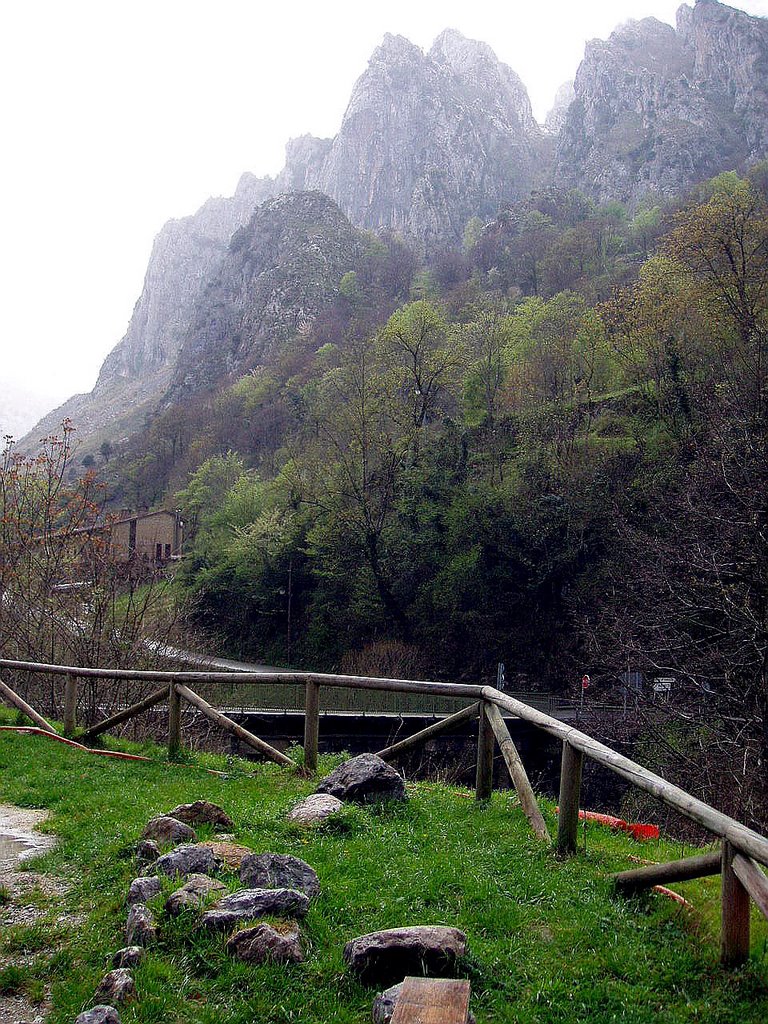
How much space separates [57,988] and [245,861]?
1.11 meters

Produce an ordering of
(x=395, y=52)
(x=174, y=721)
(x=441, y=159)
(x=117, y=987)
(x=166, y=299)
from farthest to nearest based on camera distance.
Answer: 1. (x=166, y=299)
2. (x=395, y=52)
3. (x=441, y=159)
4. (x=174, y=721)
5. (x=117, y=987)

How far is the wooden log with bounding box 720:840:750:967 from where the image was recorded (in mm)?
3248

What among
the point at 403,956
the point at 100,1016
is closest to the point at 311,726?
the point at 403,956

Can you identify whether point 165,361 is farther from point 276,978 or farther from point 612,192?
point 276,978

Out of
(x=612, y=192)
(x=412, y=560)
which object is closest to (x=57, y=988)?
(x=412, y=560)

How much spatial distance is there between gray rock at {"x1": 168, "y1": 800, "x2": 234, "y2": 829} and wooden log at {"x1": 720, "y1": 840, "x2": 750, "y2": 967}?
11.1 feet

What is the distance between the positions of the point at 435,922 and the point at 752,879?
151 centimetres

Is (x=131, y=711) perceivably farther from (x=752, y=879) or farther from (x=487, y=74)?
(x=487, y=74)

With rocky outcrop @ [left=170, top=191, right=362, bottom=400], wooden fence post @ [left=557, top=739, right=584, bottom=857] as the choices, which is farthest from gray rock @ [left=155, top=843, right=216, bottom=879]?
rocky outcrop @ [left=170, top=191, right=362, bottom=400]

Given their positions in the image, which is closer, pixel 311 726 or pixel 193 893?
pixel 193 893

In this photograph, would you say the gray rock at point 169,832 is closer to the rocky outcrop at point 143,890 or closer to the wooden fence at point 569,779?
the rocky outcrop at point 143,890

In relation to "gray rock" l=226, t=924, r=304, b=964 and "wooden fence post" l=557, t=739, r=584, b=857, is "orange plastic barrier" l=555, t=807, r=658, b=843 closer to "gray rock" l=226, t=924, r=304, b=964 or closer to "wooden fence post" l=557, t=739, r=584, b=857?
"wooden fence post" l=557, t=739, r=584, b=857

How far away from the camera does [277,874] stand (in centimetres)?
406

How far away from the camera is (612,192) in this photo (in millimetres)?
105812
